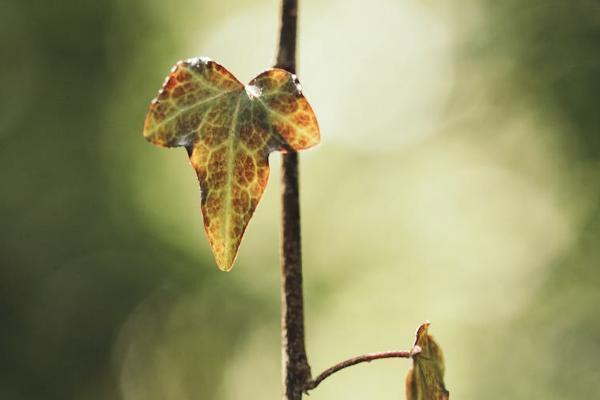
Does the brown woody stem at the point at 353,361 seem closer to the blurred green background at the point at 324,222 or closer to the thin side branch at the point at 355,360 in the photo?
the thin side branch at the point at 355,360

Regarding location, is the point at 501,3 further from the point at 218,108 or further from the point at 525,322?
the point at 218,108

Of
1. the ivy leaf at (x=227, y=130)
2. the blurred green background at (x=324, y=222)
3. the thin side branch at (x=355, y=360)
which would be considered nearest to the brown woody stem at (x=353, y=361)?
the thin side branch at (x=355, y=360)

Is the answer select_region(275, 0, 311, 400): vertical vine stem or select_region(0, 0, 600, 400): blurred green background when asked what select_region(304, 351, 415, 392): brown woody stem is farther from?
select_region(0, 0, 600, 400): blurred green background

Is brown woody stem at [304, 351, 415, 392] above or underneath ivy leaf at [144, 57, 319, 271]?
underneath

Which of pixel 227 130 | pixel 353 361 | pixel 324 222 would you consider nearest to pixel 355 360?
pixel 353 361

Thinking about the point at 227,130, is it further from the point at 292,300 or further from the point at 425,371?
the point at 425,371

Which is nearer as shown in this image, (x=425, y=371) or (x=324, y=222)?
(x=425, y=371)

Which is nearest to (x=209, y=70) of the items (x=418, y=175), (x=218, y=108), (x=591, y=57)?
(x=218, y=108)

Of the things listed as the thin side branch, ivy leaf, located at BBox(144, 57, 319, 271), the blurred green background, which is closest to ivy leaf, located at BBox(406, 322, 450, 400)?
the thin side branch
